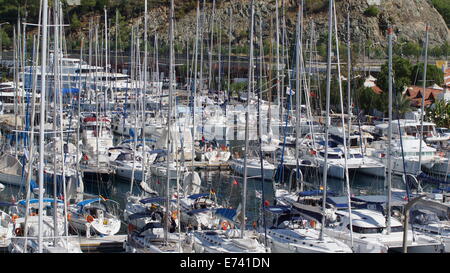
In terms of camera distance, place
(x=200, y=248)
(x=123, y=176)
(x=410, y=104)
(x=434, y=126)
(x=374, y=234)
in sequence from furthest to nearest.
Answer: (x=410, y=104) → (x=434, y=126) → (x=123, y=176) → (x=374, y=234) → (x=200, y=248)

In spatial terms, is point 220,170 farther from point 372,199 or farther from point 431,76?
point 431,76

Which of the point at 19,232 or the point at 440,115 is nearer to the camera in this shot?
the point at 19,232

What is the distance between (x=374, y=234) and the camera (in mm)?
24562

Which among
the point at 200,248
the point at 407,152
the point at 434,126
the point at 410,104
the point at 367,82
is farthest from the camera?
the point at 367,82

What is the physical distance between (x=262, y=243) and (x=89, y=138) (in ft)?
70.7

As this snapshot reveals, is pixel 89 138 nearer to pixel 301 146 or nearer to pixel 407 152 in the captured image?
pixel 301 146

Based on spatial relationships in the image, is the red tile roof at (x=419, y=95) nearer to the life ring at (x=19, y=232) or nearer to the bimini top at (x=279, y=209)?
the bimini top at (x=279, y=209)

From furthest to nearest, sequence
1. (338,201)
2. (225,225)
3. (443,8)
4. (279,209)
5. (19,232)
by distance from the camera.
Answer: (443,8)
(338,201)
(279,209)
(225,225)
(19,232)

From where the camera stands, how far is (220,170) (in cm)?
4069

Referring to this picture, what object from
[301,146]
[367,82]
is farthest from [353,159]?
[367,82]

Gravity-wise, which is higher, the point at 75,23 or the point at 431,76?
the point at 75,23

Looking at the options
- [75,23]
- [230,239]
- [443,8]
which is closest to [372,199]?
[230,239]

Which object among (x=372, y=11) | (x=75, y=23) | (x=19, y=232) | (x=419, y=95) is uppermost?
(x=372, y=11)

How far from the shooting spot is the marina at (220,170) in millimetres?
23141
